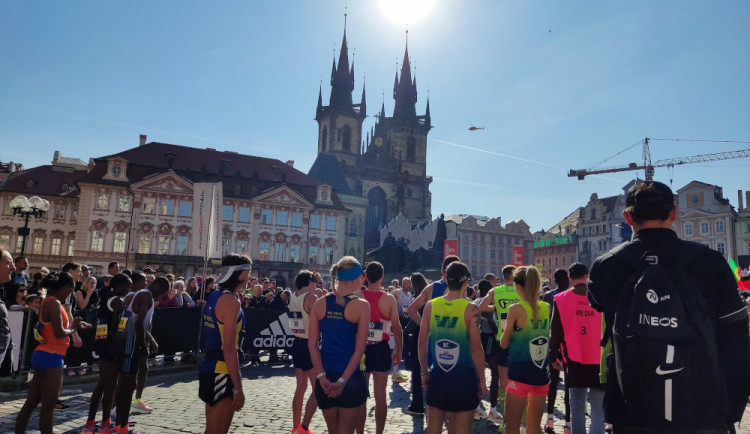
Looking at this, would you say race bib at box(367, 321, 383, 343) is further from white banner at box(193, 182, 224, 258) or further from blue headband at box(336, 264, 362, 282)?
white banner at box(193, 182, 224, 258)

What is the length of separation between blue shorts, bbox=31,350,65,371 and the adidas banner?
758 cm

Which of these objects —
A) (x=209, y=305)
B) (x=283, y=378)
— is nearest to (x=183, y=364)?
(x=283, y=378)

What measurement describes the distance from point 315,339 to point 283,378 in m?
7.07

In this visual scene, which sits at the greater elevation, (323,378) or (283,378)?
(323,378)

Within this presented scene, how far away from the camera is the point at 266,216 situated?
51562 millimetres

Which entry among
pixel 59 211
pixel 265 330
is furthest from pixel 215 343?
pixel 59 211

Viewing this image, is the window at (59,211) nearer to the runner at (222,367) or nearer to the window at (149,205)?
the window at (149,205)

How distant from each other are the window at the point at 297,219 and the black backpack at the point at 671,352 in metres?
51.0

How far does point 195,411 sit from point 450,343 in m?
4.59

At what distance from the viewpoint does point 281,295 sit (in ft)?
46.6

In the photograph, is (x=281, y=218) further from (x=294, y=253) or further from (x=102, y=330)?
(x=102, y=330)

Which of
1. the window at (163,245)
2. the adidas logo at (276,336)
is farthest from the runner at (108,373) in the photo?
the window at (163,245)

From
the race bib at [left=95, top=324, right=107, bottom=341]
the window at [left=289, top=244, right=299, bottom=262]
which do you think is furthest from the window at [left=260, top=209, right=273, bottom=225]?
the race bib at [left=95, top=324, right=107, bottom=341]

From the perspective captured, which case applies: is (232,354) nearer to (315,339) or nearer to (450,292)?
(315,339)
